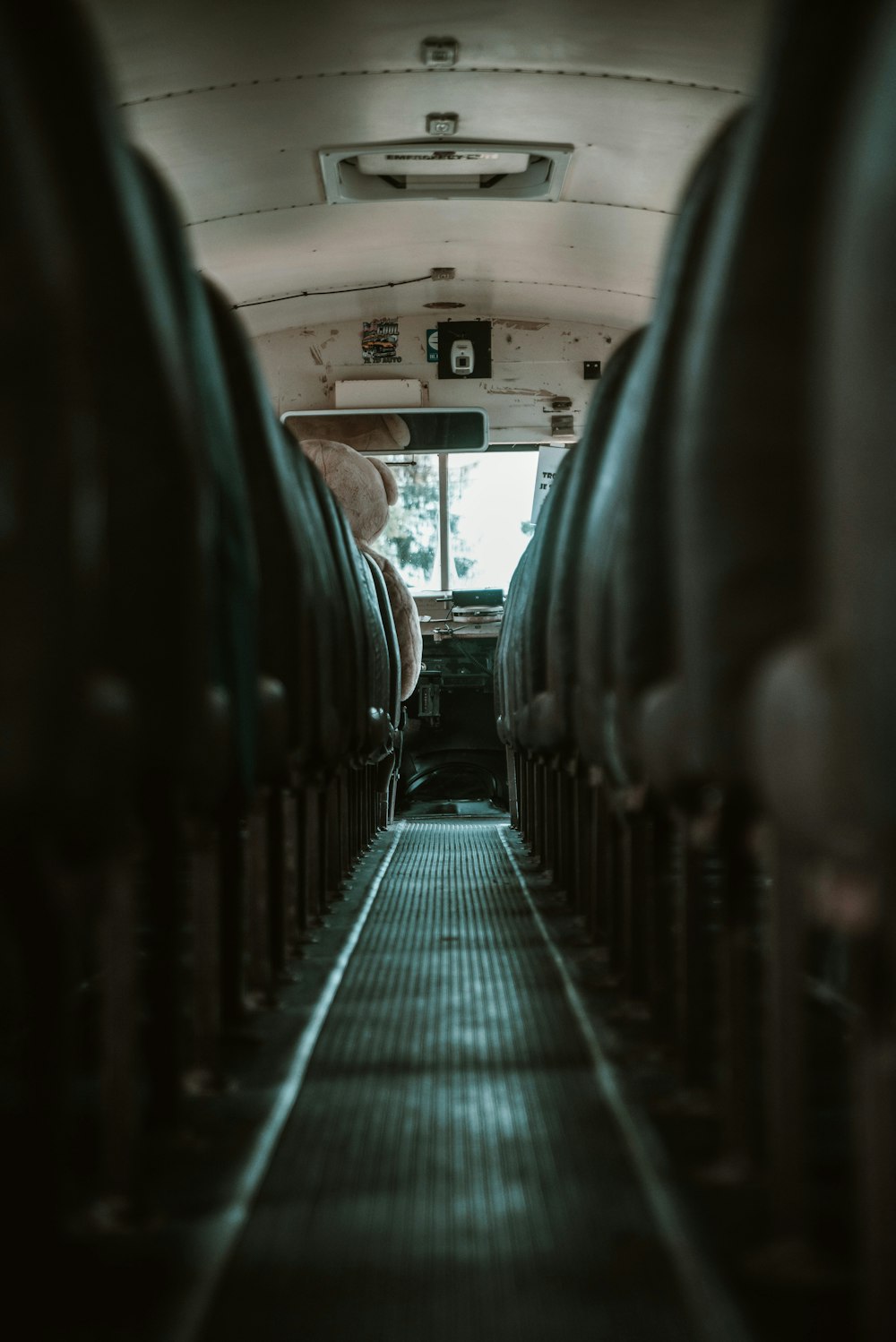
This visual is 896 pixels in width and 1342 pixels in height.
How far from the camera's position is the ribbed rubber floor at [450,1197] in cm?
79

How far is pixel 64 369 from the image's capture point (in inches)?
29.9

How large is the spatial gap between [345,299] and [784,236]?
5610 mm

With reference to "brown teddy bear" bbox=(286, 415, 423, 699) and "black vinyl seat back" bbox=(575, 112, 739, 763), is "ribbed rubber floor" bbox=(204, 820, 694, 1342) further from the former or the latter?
"brown teddy bear" bbox=(286, 415, 423, 699)

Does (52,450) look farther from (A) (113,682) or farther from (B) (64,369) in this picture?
(A) (113,682)

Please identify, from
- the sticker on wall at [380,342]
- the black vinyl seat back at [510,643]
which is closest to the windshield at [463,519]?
the sticker on wall at [380,342]

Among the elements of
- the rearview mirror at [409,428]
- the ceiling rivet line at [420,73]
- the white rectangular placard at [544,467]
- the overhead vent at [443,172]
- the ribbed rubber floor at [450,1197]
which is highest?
the overhead vent at [443,172]

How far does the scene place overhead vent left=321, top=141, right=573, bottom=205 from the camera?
13.8 ft

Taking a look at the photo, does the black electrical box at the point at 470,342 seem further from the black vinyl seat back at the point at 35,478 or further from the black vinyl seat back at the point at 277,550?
the black vinyl seat back at the point at 35,478

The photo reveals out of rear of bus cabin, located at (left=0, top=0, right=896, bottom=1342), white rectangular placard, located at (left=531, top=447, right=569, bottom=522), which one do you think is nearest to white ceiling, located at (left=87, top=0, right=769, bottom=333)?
white rectangular placard, located at (left=531, top=447, right=569, bottom=522)

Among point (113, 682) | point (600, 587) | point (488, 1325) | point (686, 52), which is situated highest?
point (686, 52)

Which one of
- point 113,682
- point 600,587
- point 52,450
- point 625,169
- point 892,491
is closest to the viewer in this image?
point 892,491

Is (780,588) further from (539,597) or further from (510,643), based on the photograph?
(510,643)

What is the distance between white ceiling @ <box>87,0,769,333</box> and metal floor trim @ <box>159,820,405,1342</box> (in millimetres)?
2635

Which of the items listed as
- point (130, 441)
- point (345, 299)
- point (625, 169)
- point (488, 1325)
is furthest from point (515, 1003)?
point (345, 299)
